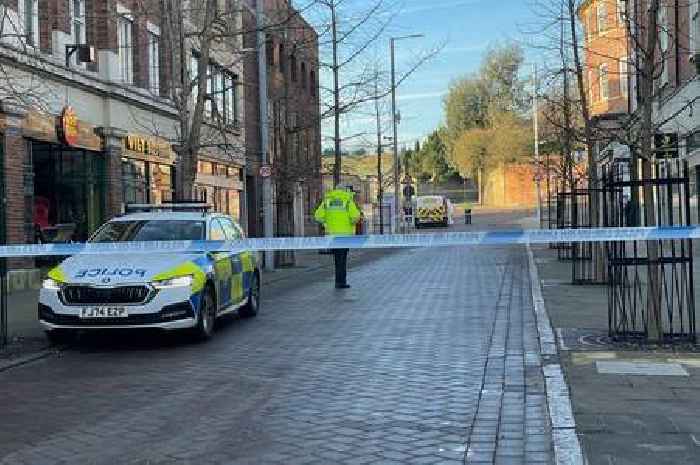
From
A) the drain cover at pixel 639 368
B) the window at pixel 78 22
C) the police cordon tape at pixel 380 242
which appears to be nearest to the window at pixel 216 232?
A: the police cordon tape at pixel 380 242

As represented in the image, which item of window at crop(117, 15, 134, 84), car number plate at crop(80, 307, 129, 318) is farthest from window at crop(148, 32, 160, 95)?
car number plate at crop(80, 307, 129, 318)

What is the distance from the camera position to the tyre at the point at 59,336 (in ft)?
33.1

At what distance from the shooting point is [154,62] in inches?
1006

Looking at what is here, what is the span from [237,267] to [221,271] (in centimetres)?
93

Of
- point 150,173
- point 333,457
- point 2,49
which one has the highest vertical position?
point 2,49

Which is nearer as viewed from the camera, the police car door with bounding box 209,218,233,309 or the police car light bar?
the police car door with bounding box 209,218,233,309

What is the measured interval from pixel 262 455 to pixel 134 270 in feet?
14.9

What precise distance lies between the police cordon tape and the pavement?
109 cm

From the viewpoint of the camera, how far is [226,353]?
31.7 feet

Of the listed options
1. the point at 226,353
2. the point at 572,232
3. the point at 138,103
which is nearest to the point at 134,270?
the point at 226,353

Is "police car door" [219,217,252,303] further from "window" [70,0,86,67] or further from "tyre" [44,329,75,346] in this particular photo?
"window" [70,0,86,67]

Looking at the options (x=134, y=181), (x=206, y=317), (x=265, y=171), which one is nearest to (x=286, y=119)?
(x=265, y=171)

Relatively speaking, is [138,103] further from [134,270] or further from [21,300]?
[134,270]

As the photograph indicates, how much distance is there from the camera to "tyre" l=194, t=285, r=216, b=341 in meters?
10.3
